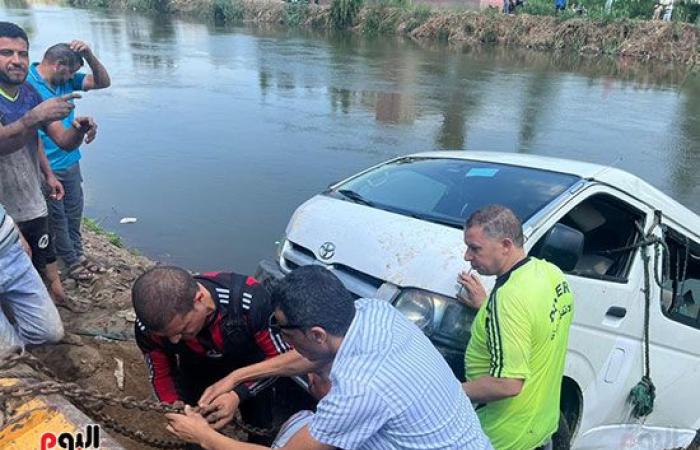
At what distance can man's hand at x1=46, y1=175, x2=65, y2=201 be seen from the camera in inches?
178

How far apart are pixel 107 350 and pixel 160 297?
214 centimetres

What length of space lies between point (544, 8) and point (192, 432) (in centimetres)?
3083

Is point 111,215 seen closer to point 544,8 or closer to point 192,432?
point 192,432

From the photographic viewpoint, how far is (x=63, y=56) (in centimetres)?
473

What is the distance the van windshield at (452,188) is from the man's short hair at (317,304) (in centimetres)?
166

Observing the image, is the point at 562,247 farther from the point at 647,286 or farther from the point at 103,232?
the point at 103,232

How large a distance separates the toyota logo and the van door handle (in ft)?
5.13

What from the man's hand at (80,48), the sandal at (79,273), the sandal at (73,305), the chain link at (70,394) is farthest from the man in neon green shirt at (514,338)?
the man's hand at (80,48)


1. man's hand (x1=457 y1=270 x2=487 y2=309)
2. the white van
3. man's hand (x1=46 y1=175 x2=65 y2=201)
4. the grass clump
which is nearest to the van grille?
the white van

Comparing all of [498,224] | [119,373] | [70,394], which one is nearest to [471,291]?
[498,224]

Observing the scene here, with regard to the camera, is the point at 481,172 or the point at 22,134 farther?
the point at 481,172

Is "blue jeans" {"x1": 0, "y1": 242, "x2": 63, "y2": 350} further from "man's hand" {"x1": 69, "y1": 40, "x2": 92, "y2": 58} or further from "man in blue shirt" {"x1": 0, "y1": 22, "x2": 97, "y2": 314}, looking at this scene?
"man's hand" {"x1": 69, "y1": 40, "x2": 92, "y2": 58}

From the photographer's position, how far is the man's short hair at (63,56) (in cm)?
472

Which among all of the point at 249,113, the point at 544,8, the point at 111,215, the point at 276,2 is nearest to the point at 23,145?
the point at 111,215
